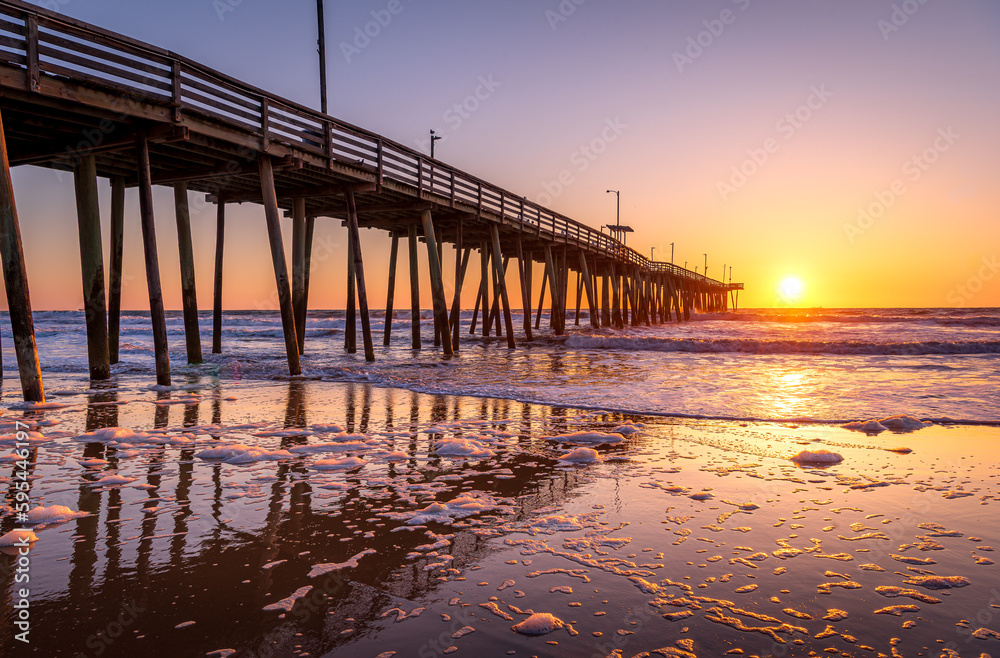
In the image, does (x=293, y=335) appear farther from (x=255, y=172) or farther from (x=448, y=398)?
(x=448, y=398)

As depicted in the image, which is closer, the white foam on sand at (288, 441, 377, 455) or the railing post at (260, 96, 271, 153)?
the white foam on sand at (288, 441, 377, 455)

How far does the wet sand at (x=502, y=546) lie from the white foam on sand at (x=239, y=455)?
25 mm

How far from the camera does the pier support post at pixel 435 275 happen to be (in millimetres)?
16859

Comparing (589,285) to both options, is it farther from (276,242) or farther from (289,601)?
(289,601)

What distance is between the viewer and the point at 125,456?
4770mm

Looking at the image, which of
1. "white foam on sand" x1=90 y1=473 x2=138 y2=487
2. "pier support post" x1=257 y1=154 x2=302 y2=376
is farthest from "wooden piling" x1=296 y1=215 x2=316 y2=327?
"white foam on sand" x1=90 y1=473 x2=138 y2=487

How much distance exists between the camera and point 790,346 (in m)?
22.5

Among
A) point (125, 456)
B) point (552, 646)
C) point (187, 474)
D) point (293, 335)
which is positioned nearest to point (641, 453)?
point (552, 646)

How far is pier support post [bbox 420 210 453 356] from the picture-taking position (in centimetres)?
1686

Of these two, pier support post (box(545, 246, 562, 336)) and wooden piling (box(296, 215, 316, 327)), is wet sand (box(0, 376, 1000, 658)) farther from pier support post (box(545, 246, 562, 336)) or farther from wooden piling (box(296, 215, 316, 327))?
pier support post (box(545, 246, 562, 336))

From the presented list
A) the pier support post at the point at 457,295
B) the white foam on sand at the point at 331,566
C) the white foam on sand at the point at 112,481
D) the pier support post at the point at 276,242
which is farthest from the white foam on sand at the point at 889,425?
the pier support post at the point at 457,295

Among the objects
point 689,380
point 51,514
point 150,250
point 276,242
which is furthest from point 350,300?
point 51,514

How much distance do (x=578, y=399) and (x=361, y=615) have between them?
6.96 meters

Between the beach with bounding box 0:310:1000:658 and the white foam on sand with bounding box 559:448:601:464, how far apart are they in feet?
0.10
